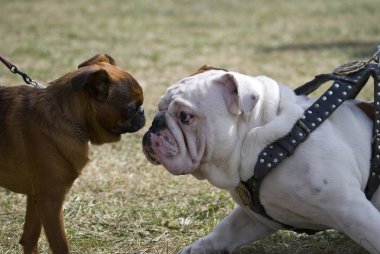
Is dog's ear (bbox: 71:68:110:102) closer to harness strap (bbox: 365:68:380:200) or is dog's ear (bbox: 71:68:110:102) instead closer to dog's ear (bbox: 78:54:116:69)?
dog's ear (bbox: 78:54:116:69)

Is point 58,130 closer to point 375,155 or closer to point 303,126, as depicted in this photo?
point 303,126

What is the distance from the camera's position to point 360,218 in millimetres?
3332

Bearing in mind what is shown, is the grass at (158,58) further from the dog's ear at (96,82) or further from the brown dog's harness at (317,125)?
the dog's ear at (96,82)

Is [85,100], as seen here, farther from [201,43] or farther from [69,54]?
[201,43]

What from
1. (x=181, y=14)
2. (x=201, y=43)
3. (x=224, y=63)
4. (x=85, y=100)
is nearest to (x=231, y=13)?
(x=181, y=14)

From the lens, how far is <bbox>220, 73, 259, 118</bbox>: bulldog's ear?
3.36 metres

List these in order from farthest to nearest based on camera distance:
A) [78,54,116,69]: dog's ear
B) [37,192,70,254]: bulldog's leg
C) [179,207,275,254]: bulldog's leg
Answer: [78,54,116,69]: dog's ear → [179,207,275,254]: bulldog's leg → [37,192,70,254]: bulldog's leg

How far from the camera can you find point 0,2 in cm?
1619

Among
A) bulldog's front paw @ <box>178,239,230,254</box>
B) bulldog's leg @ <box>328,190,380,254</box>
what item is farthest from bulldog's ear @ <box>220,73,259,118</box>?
bulldog's front paw @ <box>178,239,230,254</box>

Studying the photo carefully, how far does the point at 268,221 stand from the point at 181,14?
1146cm

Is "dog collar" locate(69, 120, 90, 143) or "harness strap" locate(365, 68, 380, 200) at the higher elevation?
"harness strap" locate(365, 68, 380, 200)

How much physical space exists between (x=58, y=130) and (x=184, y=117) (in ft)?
3.12

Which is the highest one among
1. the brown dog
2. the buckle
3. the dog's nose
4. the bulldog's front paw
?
the buckle

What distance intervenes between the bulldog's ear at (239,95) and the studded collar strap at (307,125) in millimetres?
242
